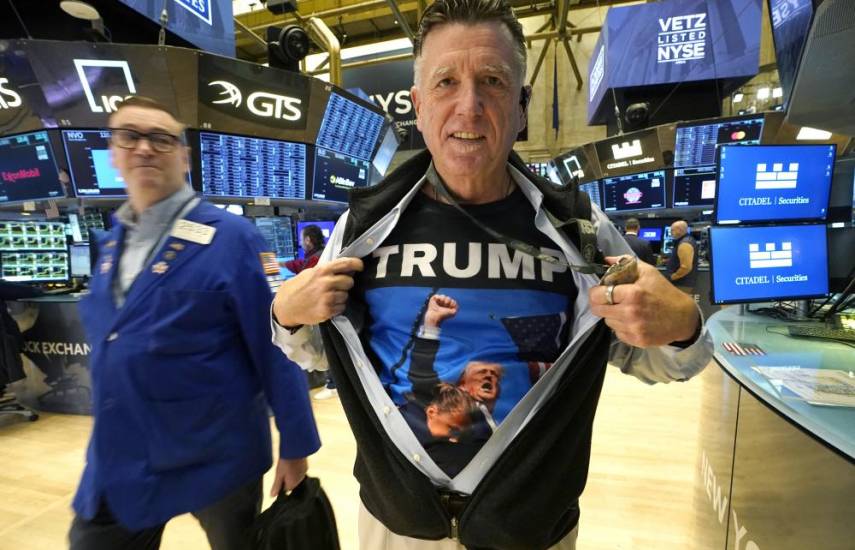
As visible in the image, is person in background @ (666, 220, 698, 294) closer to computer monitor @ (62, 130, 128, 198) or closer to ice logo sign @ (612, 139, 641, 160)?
ice logo sign @ (612, 139, 641, 160)

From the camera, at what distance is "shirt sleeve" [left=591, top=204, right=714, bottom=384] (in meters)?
0.88

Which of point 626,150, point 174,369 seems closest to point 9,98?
point 174,369

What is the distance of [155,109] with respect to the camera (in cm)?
142

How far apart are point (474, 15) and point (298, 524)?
1.40m

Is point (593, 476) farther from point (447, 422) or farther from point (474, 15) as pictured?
point (474, 15)

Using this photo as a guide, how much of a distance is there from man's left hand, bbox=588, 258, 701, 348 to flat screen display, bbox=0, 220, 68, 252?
5773 mm

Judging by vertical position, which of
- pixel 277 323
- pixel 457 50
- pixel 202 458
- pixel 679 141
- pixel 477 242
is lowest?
pixel 202 458

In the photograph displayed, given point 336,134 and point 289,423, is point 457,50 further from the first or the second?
point 336,134

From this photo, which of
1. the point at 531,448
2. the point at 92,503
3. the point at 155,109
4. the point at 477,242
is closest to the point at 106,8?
the point at 155,109

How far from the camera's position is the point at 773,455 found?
1.29m

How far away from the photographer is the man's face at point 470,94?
93 cm

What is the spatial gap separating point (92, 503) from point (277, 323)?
78cm

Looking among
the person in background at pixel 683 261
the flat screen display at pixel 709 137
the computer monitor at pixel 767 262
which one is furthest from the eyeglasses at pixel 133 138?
the flat screen display at pixel 709 137

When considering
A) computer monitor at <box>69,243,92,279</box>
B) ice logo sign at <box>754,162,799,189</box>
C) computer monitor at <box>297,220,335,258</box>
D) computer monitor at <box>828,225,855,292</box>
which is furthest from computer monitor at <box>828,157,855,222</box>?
computer monitor at <box>69,243,92,279</box>
